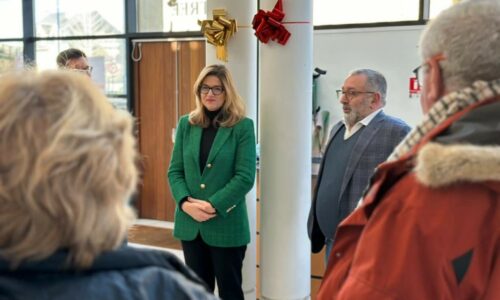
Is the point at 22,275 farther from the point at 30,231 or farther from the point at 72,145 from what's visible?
the point at 72,145

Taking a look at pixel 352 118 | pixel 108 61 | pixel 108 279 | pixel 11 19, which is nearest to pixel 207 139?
pixel 352 118

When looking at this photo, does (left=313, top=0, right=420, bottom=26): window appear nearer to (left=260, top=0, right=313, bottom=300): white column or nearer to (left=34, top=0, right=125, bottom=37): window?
(left=34, top=0, right=125, bottom=37): window

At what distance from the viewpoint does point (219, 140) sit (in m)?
2.65

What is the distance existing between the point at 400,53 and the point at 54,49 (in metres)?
4.04

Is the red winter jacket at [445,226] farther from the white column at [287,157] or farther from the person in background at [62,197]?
the white column at [287,157]

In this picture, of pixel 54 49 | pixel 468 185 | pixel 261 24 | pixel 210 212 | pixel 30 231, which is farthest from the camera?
pixel 54 49

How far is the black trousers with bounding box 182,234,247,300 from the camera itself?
105 inches

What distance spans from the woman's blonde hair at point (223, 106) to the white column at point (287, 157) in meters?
0.28

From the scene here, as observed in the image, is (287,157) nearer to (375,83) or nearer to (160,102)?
(375,83)

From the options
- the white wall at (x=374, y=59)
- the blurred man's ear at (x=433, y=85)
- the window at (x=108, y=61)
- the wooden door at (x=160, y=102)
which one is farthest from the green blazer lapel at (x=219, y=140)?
the window at (x=108, y=61)

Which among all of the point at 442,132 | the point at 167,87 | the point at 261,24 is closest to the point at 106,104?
the point at 442,132

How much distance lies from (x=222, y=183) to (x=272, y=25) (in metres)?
0.83

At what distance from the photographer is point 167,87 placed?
19.5 feet

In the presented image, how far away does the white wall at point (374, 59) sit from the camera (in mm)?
4863
